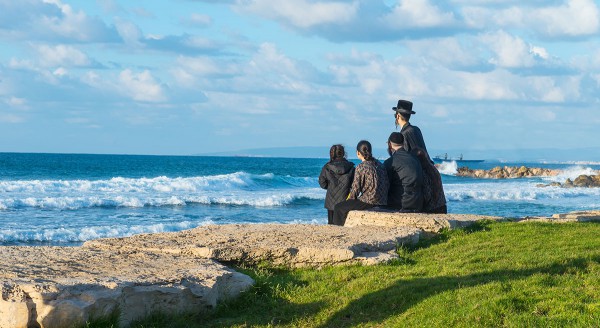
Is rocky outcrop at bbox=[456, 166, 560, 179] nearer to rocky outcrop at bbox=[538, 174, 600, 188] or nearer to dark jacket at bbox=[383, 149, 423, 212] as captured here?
rocky outcrop at bbox=[538, 174, 600, 188]

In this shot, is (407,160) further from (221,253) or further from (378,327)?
(378,327)

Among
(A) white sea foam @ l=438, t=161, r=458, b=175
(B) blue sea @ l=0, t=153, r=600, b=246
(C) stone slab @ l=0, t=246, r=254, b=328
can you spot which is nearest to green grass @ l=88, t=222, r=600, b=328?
(C) stone slab @ l=0, t=246, r=254, b=328

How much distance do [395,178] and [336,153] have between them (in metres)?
1.16

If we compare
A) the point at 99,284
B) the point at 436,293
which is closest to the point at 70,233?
the point at 99,284

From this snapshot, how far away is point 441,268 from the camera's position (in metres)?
8.07

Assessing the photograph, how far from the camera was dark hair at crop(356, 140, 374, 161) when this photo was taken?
11133 mm

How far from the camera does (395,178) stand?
1133 centimetres

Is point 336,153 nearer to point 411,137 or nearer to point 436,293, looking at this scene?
point 411,137

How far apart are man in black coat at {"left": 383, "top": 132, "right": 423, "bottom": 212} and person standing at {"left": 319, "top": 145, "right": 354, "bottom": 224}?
0.71m

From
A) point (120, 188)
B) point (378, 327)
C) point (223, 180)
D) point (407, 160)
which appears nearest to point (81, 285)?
point (378, 327)

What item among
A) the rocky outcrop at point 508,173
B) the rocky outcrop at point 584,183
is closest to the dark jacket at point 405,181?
the rocky outcrop at point 584,183

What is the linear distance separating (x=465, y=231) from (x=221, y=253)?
3.87 m

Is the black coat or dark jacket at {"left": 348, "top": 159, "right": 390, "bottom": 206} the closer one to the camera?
dark jacket at {"left": 348, "top": 159, "right": 390, "bottom": 206}

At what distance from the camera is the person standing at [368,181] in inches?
436
